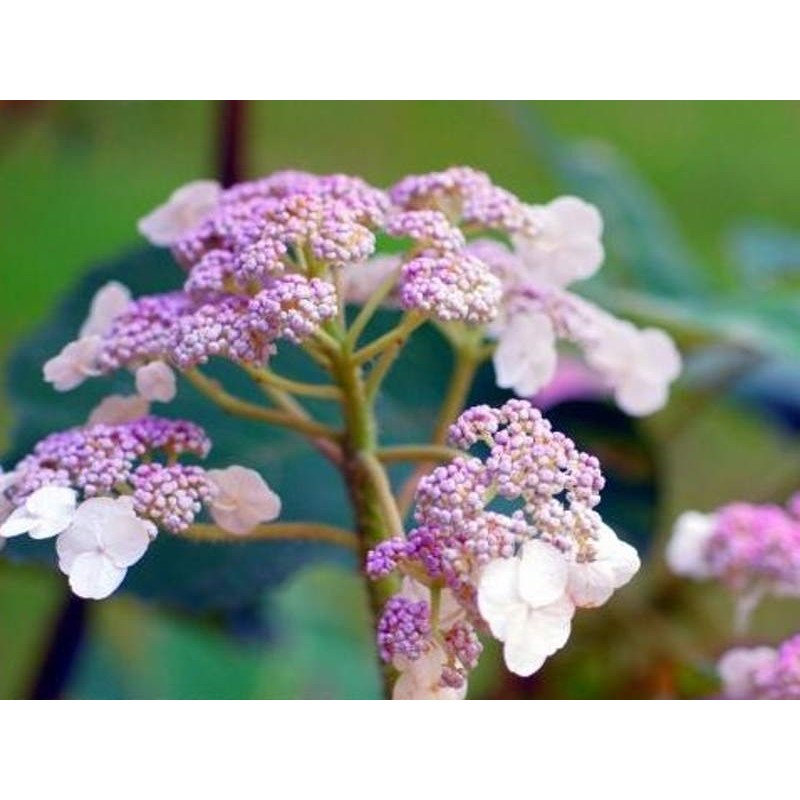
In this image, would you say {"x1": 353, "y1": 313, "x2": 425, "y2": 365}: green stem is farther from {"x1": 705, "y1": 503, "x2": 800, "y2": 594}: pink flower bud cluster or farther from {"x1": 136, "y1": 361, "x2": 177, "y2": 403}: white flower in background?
{"x1": 705, "y1": 503, "x2": 800, "y2": 594}: pink flower bud cluster

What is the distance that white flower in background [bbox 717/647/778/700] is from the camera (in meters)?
0.47

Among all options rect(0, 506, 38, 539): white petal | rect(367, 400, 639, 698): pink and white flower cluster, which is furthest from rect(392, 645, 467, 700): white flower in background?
rect(0, 506, 38, 539): white petal

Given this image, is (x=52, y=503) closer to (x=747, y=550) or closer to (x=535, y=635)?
(x=535, y=635)

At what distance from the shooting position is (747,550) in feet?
1.67

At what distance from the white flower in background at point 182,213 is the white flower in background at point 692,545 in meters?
0.23

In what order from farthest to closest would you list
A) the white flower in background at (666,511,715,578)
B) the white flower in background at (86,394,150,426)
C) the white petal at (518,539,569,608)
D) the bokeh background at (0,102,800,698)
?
the bokeh background at (0,102,800,698)
the white flower in background at (666,511,715,578)
the white flower in background at (86,394,150,426)
the white petal at (518,539,569,608)

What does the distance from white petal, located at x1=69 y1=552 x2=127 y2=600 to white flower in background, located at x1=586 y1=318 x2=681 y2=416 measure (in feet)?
0.68

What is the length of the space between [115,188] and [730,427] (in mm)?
501

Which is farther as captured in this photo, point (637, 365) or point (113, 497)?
point (637, 365)

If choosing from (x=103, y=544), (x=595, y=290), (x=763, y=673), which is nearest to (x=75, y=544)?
(x=103, y=544)
